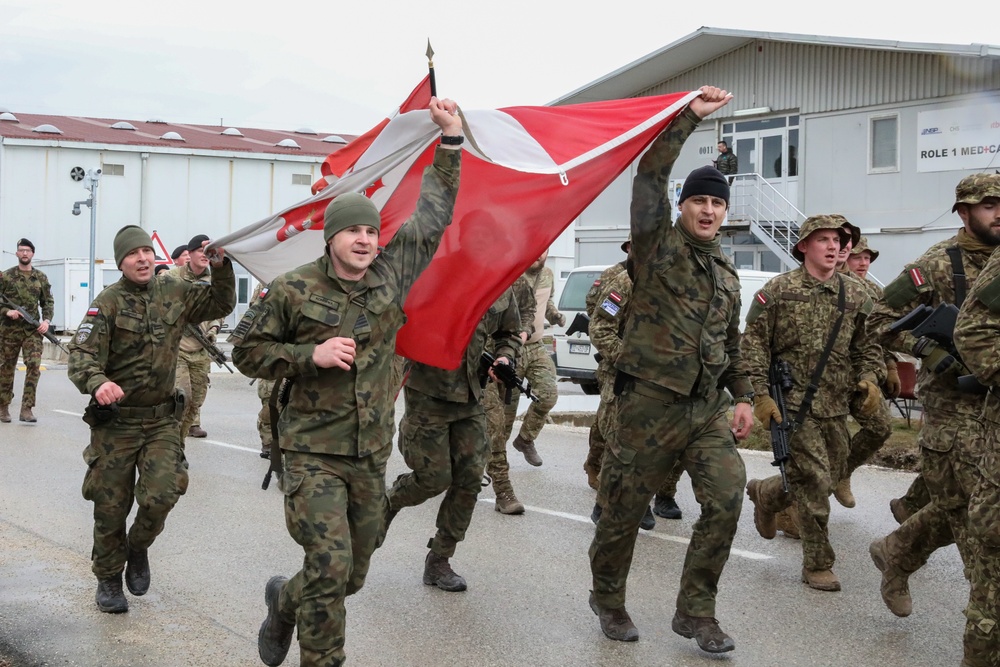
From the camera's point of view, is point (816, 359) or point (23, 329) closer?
point (816, 359)

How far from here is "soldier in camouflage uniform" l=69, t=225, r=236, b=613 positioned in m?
6.04

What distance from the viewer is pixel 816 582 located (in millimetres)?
6625

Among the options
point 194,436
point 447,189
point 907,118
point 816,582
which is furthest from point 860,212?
point 447,189

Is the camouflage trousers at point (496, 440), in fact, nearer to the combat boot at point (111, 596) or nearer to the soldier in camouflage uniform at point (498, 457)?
the soldier in camouflage uniform at point (498, 457)

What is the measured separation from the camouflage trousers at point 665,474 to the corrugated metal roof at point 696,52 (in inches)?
798

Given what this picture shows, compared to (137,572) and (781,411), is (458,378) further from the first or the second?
(137,572)

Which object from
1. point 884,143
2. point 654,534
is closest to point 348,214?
point 654,534

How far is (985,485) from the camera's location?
4332mm

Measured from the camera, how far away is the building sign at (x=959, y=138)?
24125mm

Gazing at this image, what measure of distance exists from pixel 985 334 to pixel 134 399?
4248 mm

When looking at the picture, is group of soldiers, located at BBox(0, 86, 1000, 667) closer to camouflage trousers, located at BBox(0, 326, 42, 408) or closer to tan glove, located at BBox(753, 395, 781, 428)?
tan glove, located at BBox(753, 395, 781, 428)

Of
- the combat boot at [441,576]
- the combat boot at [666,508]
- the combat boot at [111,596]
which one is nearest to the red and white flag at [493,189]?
the combat boot at [441,576]

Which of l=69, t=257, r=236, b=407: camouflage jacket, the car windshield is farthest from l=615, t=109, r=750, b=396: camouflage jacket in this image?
the car windshield

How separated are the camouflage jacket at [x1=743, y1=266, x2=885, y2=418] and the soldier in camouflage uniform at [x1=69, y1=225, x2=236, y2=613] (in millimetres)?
3074
